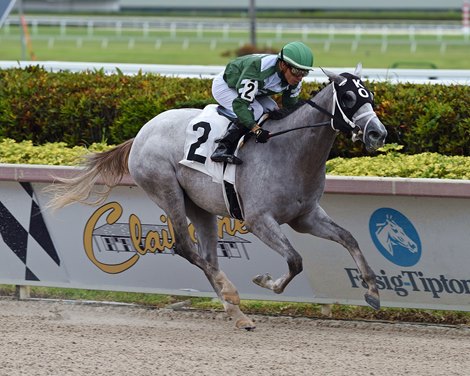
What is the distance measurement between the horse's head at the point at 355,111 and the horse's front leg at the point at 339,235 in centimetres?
60

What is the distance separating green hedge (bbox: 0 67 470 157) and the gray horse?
147cm

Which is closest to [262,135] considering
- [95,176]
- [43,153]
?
[95,176]

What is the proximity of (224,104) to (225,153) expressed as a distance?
379 mm

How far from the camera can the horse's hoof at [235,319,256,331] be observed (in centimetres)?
679

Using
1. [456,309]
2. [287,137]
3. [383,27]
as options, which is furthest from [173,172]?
[383,27]

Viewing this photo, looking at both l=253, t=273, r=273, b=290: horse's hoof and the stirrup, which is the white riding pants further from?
l=253, t=273, r=273, b=290: horse's hoof

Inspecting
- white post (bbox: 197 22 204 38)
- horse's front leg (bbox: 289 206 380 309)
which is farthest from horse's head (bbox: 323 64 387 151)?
white post (bbox: 197 22 204 38)

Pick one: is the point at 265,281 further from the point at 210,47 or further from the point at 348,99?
the point at 210,47

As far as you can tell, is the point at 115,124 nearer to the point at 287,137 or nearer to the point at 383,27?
the point at 287,137

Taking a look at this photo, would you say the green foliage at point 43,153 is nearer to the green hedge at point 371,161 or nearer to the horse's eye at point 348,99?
the green hedge at point 371,161

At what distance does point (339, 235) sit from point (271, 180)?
19.8 inches

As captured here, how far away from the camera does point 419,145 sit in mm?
7984

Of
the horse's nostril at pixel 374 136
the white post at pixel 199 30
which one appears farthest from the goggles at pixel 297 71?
the white post at pixel 199 30

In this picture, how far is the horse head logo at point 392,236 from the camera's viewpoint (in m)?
7.00
